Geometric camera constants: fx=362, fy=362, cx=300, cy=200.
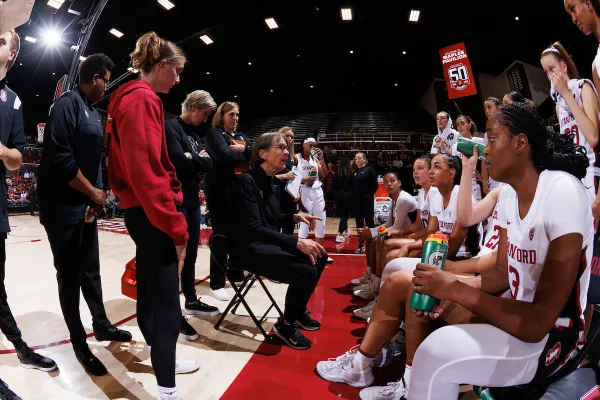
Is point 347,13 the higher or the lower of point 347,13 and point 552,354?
the higher

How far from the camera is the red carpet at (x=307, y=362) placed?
2.01 meters

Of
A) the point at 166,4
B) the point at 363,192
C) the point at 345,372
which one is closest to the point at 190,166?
the point at 345,372

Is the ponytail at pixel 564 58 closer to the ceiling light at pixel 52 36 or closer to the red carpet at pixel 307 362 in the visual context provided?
the red carpet at pixel 307 362

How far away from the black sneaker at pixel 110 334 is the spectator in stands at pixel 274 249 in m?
0.92

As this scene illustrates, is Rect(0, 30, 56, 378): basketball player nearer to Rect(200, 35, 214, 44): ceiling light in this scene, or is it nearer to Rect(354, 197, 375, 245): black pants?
Rect(354, 197, 375, 245): black pants

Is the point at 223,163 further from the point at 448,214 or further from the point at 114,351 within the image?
the point at 448,214

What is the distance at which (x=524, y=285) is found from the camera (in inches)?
48.4

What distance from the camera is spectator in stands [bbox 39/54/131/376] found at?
2.08 m

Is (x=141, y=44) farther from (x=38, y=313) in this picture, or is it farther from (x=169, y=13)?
(x=169, y=13)

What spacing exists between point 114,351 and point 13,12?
2119mm

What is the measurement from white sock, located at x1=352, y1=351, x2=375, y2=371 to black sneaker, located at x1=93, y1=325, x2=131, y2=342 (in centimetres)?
163

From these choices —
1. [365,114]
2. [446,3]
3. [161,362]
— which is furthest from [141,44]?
[365,114]

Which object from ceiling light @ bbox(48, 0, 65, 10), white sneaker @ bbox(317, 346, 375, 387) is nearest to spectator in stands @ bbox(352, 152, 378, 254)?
white sneaker @ bbox(317, 346, 375, 387)

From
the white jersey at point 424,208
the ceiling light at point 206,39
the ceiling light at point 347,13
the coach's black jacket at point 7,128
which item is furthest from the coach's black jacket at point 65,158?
the ceiling light at point 206,39
